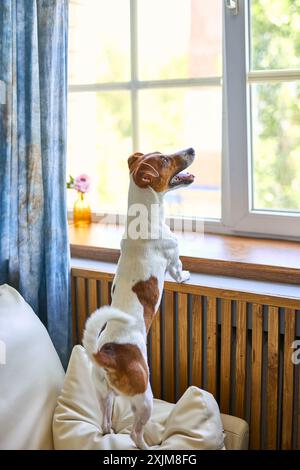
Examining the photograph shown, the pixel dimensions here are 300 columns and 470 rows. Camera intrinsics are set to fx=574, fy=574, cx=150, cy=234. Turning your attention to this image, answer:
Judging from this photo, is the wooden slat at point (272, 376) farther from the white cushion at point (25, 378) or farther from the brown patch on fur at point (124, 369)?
the white cushion at point (25, 378)

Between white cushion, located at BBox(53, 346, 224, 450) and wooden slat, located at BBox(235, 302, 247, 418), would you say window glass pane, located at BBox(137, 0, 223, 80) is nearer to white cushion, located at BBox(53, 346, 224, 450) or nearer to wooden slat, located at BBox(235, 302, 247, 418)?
wooden slat, located at BBox(235, 302, 247, 418)

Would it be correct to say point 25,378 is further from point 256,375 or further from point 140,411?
point 256,375

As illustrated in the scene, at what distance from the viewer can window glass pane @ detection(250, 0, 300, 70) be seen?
1.86 metres

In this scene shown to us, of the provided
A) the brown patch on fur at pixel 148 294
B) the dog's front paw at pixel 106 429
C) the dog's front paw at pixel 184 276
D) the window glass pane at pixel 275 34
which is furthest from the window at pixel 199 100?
the dog's front paw at pixel 106 429

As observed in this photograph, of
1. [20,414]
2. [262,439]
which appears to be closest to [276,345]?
[262,439]

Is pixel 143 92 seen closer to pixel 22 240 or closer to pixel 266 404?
pixel 22 240

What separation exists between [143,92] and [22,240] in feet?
2.55

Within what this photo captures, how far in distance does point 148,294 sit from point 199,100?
3.01 feet

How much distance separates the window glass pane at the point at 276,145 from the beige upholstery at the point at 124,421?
77cm

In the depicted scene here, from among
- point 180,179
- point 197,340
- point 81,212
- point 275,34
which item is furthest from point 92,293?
point 275,34

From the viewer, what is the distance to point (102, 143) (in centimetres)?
241

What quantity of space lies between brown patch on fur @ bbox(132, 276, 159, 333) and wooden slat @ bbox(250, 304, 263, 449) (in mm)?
324

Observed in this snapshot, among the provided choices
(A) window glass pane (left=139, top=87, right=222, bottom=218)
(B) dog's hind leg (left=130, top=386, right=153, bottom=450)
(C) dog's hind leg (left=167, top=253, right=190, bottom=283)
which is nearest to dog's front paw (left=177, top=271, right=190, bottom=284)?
(C) dog's hind leg (left=167, top=253, right=190, bottom=283)

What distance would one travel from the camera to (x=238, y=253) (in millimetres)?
1903
